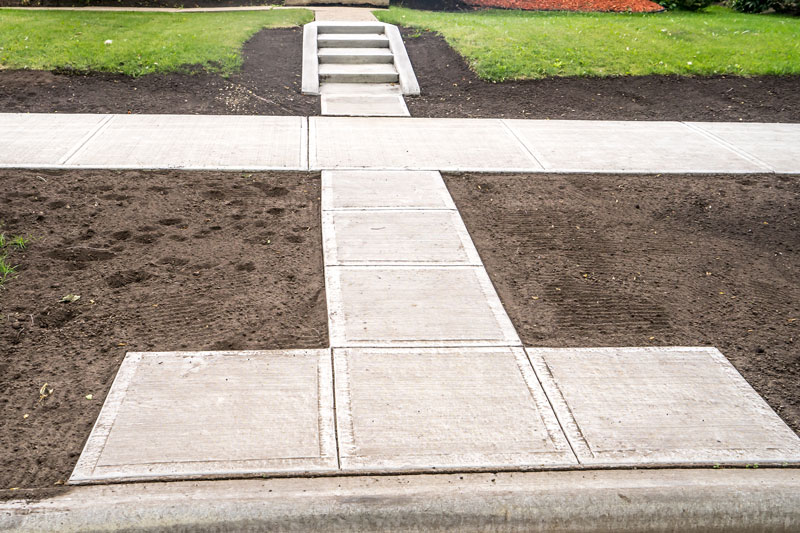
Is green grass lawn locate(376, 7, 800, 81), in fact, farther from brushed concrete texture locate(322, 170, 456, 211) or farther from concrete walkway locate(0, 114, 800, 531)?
concrete walkway locate(0, 114, 800, 531)

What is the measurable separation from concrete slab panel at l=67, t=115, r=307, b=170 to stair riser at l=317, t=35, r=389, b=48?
3121 millimetres

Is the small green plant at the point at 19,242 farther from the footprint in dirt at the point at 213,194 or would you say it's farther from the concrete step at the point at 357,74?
the concrete step at the point at 357,74

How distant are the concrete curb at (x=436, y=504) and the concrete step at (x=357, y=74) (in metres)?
7.48

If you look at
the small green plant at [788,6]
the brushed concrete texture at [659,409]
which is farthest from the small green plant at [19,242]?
the small green plant at [788,6]

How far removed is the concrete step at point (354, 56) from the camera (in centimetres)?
1034

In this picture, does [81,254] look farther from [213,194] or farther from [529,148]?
[529,148]

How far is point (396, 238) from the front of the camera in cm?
554

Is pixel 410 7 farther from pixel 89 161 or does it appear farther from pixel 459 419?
pixel 459 419

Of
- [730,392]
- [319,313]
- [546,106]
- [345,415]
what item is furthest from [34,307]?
[546,106]

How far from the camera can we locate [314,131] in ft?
25.8

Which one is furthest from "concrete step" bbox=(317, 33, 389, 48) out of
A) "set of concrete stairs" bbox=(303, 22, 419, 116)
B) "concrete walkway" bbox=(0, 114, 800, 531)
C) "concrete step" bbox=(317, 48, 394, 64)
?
"concrete walkway" bbox=(0, 114, 800, 531)

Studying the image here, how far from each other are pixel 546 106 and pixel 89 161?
556 cm

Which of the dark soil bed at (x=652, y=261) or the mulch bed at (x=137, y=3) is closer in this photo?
the dark soil bed at (x=652, y=261)

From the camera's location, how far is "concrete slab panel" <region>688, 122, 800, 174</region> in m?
7.57
